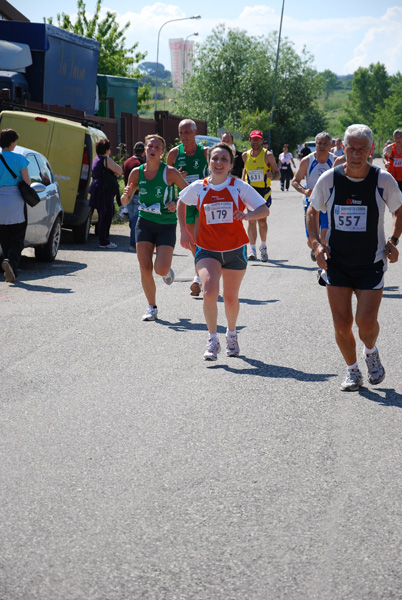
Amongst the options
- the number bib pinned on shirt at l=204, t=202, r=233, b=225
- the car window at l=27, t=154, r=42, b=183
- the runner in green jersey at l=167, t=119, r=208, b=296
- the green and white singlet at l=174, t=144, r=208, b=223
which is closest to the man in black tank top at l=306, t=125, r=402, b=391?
the number bib pinned on shirt at l=204, t=202, r=233, b=225

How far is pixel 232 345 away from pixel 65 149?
358 inches

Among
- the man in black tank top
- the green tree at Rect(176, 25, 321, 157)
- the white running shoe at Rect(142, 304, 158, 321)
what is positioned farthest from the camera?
the green tree at Rect(176, 25, 321, 157)

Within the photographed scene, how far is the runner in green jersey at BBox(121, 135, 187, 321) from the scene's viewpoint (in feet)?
30.1

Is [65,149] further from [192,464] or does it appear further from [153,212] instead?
[192,464]

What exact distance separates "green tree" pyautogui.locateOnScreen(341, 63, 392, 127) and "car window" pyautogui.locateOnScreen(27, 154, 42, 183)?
150 metres

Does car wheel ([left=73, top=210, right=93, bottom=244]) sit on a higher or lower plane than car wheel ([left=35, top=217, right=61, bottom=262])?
lower

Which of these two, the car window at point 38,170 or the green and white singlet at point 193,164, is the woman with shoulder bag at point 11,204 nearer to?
the car window at point 38,170

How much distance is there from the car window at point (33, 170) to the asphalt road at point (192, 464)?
4.11 meters

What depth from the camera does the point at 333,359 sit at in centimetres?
750

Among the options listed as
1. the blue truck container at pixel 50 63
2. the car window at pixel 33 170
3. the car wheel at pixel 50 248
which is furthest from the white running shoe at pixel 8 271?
the blue truck container at pixel 50 63

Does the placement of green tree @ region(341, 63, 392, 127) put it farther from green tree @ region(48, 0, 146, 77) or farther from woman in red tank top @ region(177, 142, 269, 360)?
woman in red tank top @ region(177, 142, 269, 360)

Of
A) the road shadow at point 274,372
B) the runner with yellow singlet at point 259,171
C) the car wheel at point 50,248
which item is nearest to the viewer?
the road shadow at point 274,372

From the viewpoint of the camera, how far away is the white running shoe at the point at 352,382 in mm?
6474

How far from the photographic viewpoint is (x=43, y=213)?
1305cm
